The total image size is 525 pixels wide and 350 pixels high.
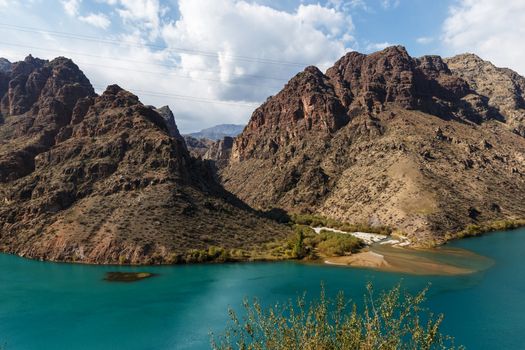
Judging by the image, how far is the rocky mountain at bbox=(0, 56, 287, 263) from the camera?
91.4 meters

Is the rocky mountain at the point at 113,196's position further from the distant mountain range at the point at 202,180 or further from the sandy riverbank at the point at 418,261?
the sandy riverbank at the point at 418,261

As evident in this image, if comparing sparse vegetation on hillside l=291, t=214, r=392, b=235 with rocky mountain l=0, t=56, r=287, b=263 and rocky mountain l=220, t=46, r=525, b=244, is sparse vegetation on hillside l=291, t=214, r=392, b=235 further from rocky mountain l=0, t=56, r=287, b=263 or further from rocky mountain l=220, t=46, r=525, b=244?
rocky mountain l=0, t=56, r=287, b=263

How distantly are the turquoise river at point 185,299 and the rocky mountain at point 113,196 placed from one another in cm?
682

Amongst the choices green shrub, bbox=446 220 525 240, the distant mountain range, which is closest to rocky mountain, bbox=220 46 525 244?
the distant mountain range

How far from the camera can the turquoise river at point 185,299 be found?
4988 centimetres

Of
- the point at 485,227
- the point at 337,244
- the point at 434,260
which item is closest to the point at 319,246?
the point at 337,244

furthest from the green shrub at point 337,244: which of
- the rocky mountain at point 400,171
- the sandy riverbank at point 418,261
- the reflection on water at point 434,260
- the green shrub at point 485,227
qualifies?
the green shrub at point 485,227

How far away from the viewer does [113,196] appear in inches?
4146

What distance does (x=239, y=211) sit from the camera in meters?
118

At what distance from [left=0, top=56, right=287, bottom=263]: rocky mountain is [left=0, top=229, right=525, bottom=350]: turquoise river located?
6818mm

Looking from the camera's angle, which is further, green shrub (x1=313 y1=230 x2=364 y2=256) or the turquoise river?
green shrub (x1=313 y1=230 x2=364 y2=256)

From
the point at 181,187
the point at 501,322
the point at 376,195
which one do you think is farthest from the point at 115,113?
the point at 501,322

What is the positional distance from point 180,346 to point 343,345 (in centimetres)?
3207

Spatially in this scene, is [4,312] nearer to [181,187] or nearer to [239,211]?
[181,187]
